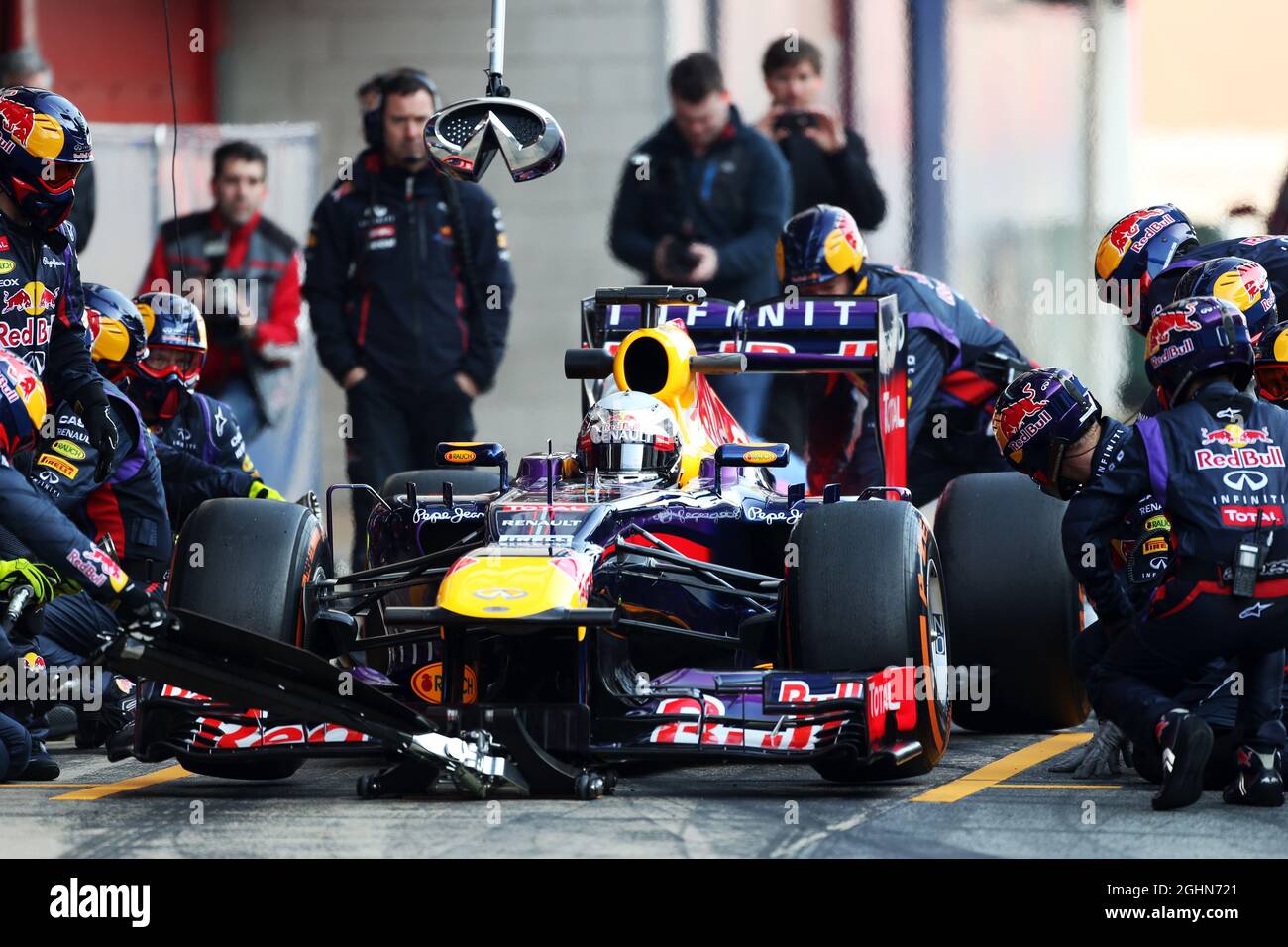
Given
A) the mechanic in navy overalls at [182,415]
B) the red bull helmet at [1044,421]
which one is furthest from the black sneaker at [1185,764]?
the mechanic in navy overalls at [182,415]

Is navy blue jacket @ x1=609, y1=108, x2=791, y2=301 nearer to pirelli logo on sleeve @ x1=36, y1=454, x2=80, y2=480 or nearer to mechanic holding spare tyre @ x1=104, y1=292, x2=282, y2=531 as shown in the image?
mechanic holding spare tyre @ x1=104, y1=292, x2=282, y2=531

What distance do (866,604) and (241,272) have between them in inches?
308

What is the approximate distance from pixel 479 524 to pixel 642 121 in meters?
6.04

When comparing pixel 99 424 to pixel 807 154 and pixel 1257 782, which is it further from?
pixel 807 154

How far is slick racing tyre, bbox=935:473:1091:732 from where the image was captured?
8.95 metres

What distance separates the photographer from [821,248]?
10719 millimetres

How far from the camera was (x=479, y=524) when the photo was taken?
8492 millimetres

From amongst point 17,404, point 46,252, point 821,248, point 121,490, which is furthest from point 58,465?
point 821,248

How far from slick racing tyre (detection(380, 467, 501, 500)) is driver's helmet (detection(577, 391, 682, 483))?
1711 mm

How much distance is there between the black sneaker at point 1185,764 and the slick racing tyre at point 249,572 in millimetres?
3039

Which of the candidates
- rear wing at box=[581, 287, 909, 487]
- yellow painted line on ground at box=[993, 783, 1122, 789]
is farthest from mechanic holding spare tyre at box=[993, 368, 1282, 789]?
rear wing at box=[581, 287, 909, 487]
